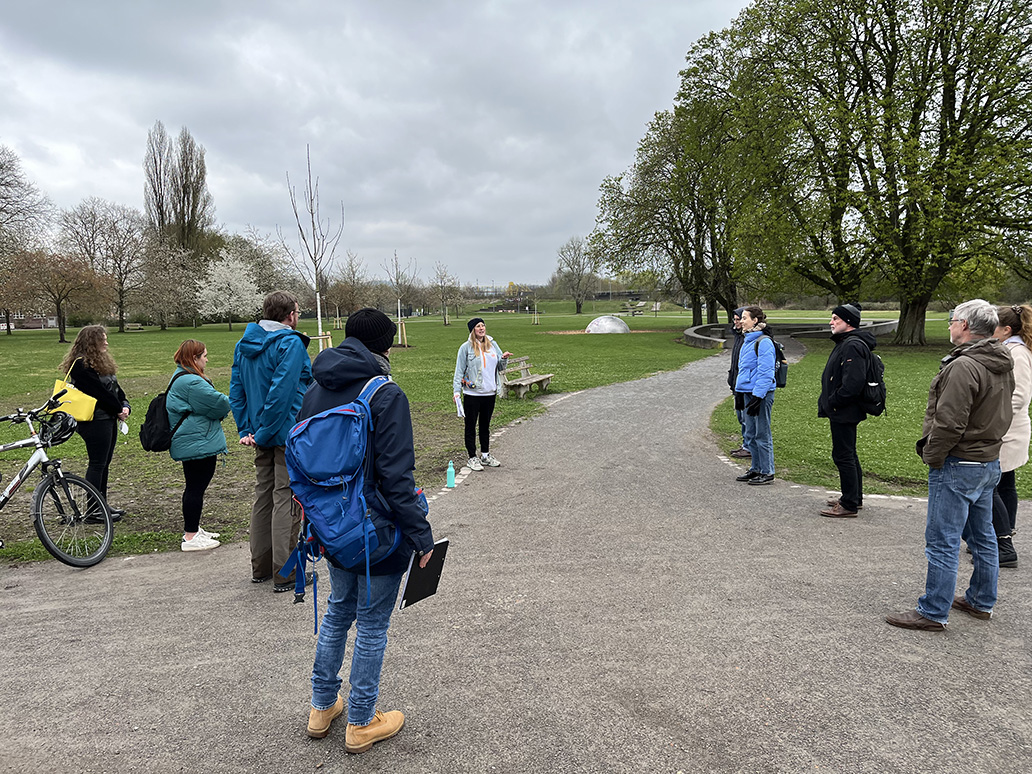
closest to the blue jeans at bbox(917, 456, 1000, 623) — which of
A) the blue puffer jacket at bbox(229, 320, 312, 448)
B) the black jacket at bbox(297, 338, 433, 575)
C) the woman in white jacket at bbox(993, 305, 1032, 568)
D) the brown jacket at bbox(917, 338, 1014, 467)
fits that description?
the brown jacket at bbox(917, 338, 1014, 467)

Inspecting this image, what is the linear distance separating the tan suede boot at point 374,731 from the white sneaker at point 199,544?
10.4 feet

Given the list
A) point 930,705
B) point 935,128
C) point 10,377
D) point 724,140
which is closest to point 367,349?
point 930,705

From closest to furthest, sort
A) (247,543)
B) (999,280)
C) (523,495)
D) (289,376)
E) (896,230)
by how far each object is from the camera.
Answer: (289,376) < (247,543) < (523,495) < (896,230) < (999,280)

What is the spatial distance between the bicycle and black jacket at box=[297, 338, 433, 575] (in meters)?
3.86

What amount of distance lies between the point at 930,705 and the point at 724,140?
114ft

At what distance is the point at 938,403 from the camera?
379cm

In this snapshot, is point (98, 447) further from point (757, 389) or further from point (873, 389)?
point (873, 389)

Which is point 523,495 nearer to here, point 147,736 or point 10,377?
point 147,736

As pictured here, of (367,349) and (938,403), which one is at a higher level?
(367,349)

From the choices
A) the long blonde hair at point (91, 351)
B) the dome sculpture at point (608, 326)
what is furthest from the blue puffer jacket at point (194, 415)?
the dome sculpture at point (608, 326)

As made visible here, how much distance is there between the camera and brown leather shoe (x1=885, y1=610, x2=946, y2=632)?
3.81m

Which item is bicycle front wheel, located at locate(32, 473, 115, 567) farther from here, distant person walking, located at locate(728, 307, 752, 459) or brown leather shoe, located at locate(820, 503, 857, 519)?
distant person walking, located at locate(728, 307, 752, 459)

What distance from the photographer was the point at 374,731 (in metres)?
2.84

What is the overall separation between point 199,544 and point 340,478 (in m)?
3.67
